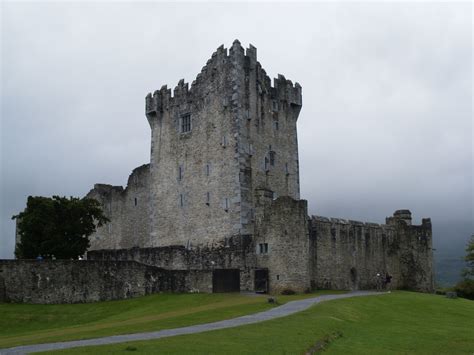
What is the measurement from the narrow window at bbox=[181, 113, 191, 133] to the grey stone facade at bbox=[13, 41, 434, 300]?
86mm

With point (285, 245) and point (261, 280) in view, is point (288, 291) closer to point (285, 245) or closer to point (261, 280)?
point (261, 280)

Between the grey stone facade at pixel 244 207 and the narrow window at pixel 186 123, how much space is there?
3.4 inches

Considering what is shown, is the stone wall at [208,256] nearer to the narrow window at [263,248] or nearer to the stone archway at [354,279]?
the narrow window at [263,248]

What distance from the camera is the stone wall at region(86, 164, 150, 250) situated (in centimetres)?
5906

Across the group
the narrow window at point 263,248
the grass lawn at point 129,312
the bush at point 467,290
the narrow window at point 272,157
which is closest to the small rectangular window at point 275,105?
the narrow window at point 272,157

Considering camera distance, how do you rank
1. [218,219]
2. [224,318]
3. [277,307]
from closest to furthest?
[224,318] → [277,307] → [218,219]

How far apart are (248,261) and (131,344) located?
2440 cm

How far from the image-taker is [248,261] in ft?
146

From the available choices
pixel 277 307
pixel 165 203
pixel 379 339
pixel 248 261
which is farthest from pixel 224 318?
pixel 165 203

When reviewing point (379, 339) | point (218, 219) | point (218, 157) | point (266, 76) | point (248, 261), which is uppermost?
point (266, 76)

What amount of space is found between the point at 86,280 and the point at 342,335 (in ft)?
74.2

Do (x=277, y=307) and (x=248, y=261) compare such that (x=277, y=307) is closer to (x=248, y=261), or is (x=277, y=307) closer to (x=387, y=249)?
(x=248, y=261)

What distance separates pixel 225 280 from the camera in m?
42.8

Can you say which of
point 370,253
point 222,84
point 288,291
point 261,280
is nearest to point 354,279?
point 370,253
